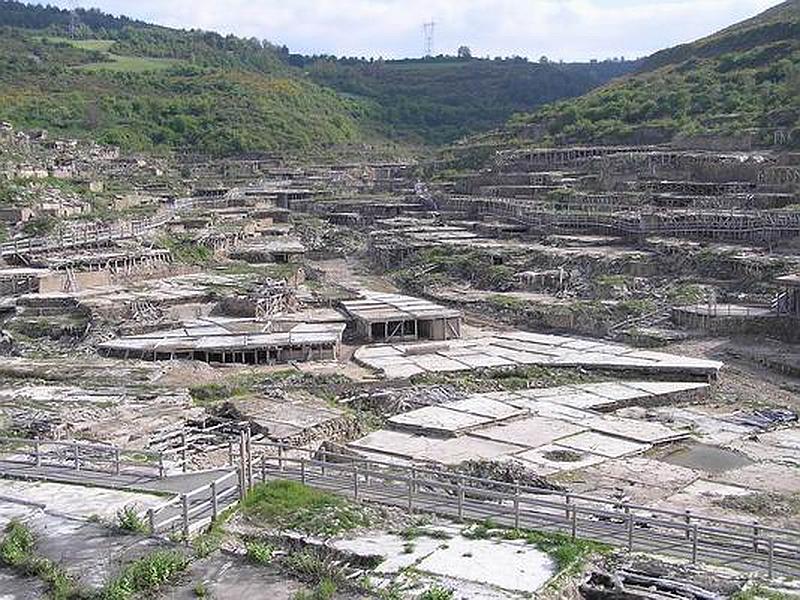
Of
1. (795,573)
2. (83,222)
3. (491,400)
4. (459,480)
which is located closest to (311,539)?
(459,480)

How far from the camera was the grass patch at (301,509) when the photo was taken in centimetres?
1483

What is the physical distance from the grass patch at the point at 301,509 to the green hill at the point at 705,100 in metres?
52.7

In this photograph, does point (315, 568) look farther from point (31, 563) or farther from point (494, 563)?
point (31, 563)

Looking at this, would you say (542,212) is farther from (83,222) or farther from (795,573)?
(795,573)

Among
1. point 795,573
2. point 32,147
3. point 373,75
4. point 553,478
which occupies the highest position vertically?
point 373,75

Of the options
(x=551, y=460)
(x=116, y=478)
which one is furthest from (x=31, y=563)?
(x=551, y=460)

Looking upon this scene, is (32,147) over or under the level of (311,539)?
over

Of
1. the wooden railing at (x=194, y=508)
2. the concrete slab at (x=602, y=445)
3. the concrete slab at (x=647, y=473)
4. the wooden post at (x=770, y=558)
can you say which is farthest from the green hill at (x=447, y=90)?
the wooden post at (x=770, y=558)

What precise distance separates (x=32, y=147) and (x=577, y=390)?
60.0 metres

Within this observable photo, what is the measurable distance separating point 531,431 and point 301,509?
1165cm

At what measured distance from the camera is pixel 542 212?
195 feet

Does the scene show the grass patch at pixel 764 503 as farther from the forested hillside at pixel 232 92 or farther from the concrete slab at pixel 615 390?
the forested hillside at pixel 232 92

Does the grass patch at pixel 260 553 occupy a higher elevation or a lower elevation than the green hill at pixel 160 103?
lower

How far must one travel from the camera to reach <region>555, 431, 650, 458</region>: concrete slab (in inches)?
962
